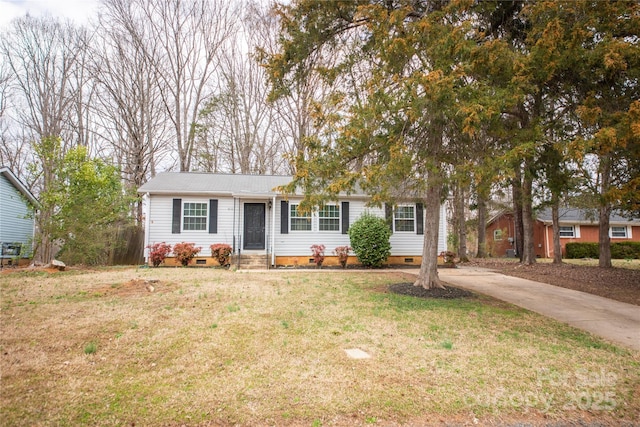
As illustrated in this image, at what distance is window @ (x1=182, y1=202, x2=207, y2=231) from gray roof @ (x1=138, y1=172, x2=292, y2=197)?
0.62 m

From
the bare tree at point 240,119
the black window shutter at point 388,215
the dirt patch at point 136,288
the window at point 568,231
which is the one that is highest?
the bare tree at point 240,119

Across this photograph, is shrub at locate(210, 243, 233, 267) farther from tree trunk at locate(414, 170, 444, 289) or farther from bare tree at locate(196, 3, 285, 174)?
bare tree at locate(196, 3, 285, 174)

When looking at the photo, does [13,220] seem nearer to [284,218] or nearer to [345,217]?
[284,218]

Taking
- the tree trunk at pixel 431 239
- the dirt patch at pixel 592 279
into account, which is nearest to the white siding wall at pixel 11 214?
the tree trunk at pixel 431 239

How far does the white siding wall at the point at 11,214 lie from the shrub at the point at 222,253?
7792 mm

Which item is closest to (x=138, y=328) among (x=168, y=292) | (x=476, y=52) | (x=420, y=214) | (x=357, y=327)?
(x=168, y=292)

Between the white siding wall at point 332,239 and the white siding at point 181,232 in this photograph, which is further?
the white siding wall at point 332,239

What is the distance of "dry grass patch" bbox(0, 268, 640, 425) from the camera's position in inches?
114

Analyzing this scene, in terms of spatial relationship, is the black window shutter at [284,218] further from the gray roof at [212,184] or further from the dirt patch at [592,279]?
the dirt patch at [592,279]

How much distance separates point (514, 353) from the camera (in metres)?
4.32

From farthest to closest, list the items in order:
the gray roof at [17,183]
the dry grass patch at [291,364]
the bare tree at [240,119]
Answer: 1. the bare tree at [240,119]
2. the gray roof at [17,183]
3. the dry grass patch at [291,364]

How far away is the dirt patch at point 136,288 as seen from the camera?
708 centimetres

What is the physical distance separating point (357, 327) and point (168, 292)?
4237mm

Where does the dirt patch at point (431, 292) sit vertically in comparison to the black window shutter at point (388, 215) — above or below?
below
